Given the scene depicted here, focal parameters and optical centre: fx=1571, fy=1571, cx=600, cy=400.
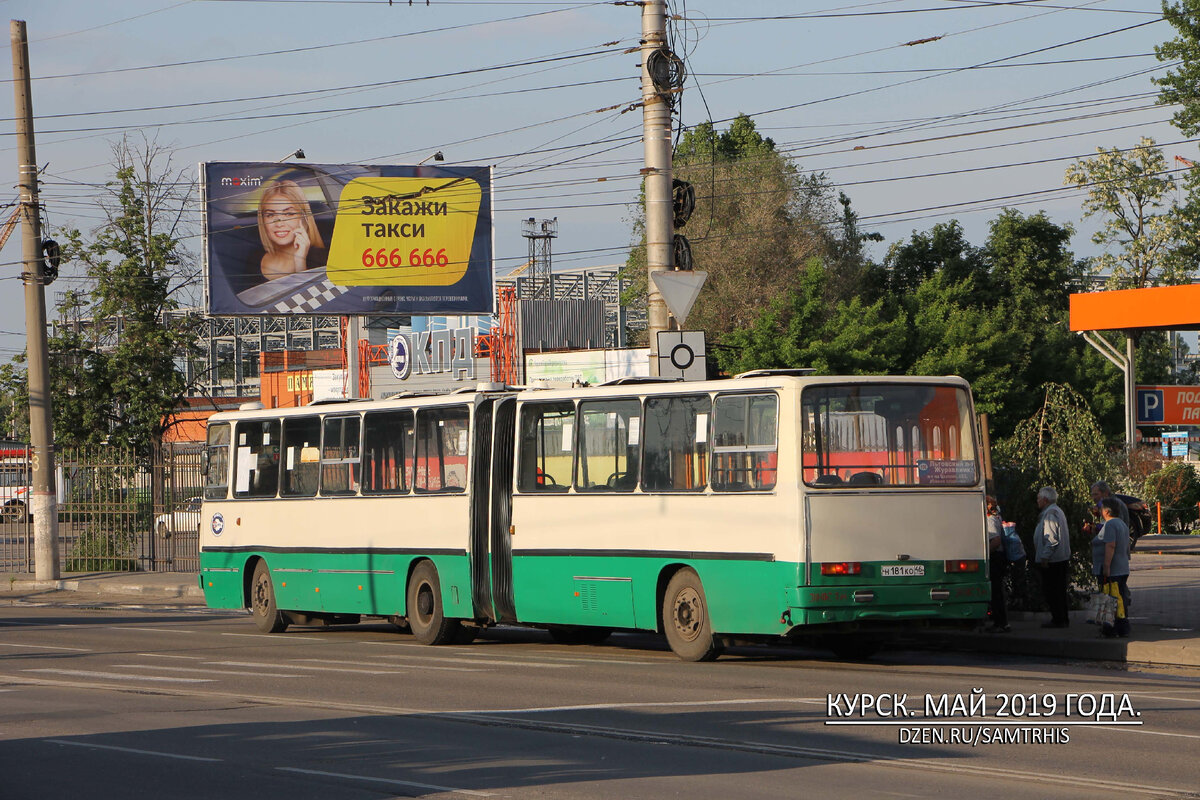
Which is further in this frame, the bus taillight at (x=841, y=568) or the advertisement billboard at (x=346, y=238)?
the advertisement billboard at (x=346, y=238)

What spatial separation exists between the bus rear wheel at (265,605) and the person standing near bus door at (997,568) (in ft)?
31.5

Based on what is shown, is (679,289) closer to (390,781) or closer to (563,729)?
(563,729)

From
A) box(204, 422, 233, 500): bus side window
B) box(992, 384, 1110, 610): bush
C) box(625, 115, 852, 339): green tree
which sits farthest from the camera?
box(625, 115, 852, 339): green tree

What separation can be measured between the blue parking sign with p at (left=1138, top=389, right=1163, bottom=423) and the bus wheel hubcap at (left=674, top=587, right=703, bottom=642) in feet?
88.5

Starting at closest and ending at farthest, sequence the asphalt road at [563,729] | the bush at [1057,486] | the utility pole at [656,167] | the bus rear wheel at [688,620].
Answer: the asphalt road at [563,729] → the bus rear wheel at [688,620] → the bush at [1057,486] → the utility pole at [656,167]

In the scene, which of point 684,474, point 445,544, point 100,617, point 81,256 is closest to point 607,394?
point 684,474

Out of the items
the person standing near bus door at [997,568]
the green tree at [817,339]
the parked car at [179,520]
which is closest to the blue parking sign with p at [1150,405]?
the green tree at [817,339]

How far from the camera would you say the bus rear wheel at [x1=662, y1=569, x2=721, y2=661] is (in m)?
15.8

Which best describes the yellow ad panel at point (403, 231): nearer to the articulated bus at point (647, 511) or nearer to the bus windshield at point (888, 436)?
the articulated bus at point (647, 511)

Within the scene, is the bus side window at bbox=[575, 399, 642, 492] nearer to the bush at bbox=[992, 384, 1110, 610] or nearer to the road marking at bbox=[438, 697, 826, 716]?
the road marking at bbox=[438, 697, 826, 716]

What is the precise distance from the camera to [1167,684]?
13.5m

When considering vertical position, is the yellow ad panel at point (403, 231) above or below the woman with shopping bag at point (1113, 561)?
above

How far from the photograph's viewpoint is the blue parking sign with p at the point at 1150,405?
3988cm

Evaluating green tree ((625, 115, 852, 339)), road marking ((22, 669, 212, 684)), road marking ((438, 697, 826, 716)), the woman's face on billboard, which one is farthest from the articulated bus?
green tree ((625, 115, 852, 339))
